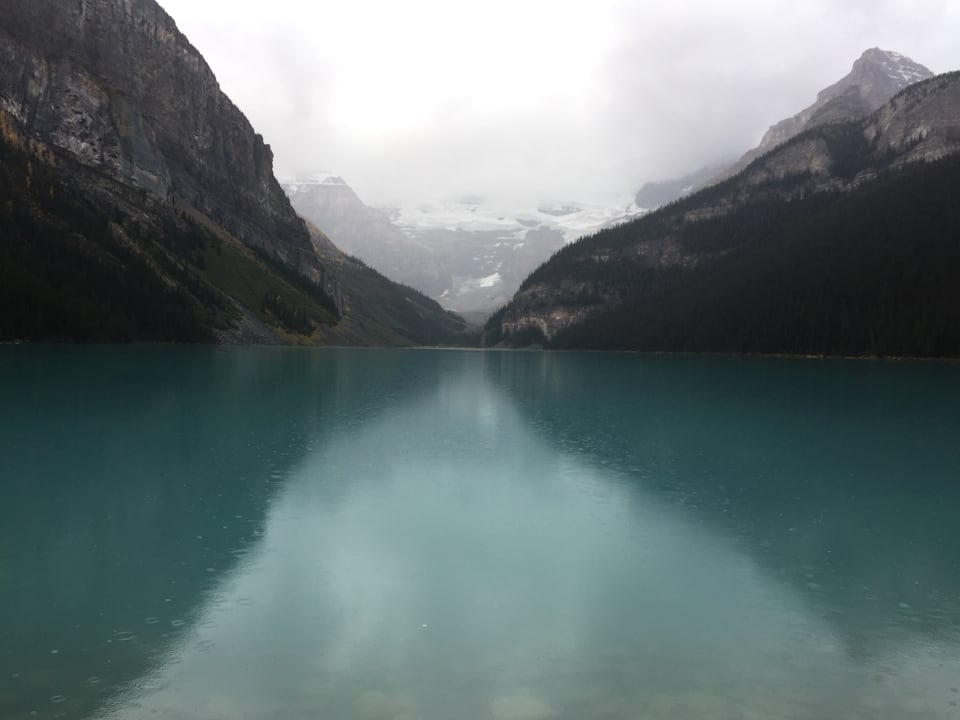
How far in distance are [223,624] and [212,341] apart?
6596 inches

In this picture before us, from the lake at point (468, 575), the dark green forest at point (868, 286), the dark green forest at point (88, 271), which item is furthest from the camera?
the dark green forest at point (868, 286)

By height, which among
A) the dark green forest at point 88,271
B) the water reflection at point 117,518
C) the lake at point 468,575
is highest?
the dark green forest at point 88,271

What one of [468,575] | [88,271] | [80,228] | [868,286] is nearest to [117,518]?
[468,575]

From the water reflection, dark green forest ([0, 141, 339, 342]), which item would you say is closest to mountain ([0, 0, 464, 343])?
dark green forest ([0, 141, 339, 342])

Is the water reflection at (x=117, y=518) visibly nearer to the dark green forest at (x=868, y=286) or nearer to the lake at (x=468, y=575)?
the lake at (x=468, y=575)

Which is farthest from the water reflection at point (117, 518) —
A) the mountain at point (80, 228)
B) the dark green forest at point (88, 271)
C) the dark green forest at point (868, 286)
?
the dark green forest at point (868, 286)

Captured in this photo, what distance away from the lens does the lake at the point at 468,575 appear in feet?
33.9

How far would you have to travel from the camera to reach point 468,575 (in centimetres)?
1595

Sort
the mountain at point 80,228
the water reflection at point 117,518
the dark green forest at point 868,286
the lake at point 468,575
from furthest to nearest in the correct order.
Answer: the dark green forest at point 868,286
the mountain at point 80,228
the water reflection at point 117,518
the lake at point 468,575

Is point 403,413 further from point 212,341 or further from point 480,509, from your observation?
point 212,341

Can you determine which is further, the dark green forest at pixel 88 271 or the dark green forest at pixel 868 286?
the dark green forest at pixel 868 286

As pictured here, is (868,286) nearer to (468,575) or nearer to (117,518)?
(468,575)

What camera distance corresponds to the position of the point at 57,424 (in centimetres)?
3556

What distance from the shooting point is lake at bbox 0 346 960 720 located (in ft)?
33.9
